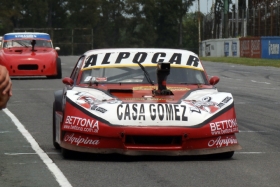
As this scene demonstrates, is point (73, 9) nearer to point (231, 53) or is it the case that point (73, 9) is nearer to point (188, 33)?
point (188, 33)

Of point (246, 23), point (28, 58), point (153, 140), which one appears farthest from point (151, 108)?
point (246, 23)

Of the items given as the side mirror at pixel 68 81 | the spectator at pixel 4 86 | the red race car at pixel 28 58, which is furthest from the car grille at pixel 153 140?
the red race car at pixel 28 58

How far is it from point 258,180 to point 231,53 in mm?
54668

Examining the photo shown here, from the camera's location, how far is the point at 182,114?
8773 mm

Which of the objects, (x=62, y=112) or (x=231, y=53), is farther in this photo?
(x=231, y=53)

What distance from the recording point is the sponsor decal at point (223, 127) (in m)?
8.84

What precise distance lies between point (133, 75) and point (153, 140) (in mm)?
1678

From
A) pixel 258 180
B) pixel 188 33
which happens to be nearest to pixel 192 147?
pixel 258 180

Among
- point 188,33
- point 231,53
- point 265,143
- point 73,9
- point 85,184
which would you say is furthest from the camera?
point 188,33

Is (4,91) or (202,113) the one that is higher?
(4,91)

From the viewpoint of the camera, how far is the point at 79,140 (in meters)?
8.81

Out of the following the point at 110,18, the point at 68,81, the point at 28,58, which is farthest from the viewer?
the point at 110,18

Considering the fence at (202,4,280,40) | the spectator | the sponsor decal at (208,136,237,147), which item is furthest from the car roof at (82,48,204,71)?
the fence at (202,4,280,40)

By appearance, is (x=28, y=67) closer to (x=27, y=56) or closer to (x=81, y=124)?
(x=27, y=56)
